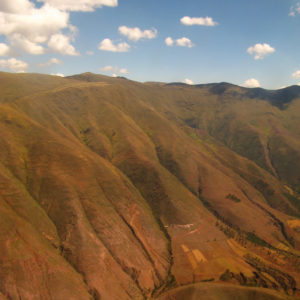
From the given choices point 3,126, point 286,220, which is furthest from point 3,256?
point 286,220

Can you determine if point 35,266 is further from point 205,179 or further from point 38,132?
point 205,179

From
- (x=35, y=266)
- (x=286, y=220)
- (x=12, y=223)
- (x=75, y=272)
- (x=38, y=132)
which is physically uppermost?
(x=38, y=132)

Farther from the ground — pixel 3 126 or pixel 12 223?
pixel 3 126

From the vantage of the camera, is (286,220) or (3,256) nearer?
(3,256)

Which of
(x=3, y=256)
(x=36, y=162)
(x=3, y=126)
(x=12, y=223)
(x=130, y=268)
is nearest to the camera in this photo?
(x=3, y=256)

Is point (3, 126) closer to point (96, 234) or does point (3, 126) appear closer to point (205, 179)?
point (96, 234)

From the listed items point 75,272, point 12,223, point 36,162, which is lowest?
point 75,272

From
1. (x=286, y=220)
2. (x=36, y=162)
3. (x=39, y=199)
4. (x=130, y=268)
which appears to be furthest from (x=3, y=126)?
(x=286, y=220)

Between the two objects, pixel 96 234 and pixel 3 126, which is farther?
pixel 3 126

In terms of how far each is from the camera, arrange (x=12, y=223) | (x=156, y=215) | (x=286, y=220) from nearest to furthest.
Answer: (x=12, y=223)
(x=156, y=215)
(x=286, y=220)
